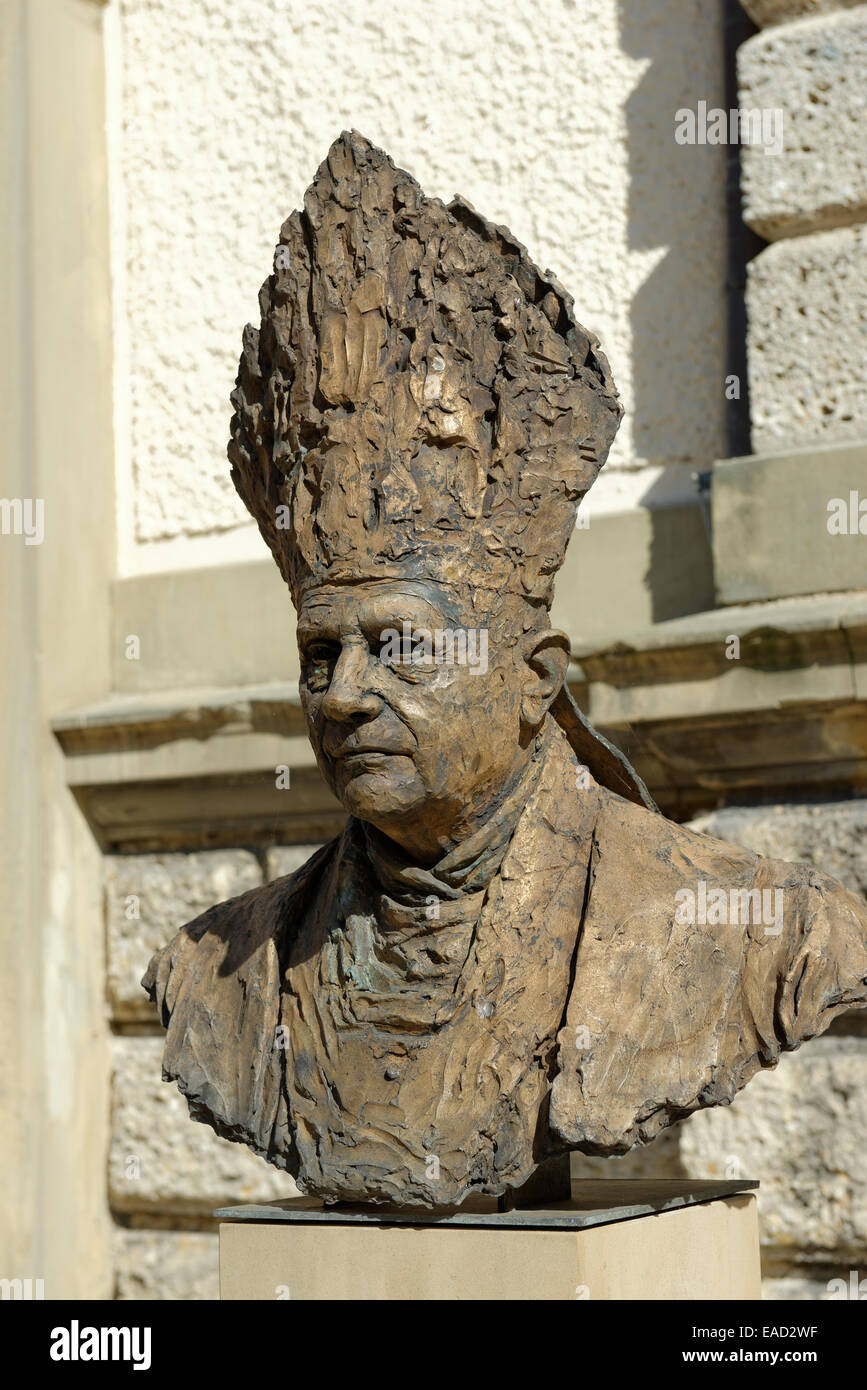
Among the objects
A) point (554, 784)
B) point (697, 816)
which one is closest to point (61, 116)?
point (697, 816)

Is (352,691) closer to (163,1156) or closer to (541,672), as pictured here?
(541,672)

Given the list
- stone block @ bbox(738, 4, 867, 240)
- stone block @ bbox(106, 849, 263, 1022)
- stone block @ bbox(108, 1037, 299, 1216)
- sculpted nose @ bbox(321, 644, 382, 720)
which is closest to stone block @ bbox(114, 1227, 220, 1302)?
stone block @ bbox(108, 1037, 299, 1216)

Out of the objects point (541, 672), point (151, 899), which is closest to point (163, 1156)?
point (151, 899)

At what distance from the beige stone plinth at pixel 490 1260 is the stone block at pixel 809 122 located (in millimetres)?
2446

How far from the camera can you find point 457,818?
3.10 m

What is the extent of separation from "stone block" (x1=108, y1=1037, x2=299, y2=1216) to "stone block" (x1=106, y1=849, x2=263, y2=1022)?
0.52 ft

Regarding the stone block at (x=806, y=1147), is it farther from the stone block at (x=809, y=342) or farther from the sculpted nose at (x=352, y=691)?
the sculpted nose at (x=352, y=691)

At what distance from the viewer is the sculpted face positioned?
2.96m

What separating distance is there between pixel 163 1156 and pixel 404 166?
2803 mm

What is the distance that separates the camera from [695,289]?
16.6 feet

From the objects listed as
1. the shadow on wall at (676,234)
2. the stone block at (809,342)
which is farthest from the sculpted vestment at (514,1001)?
the shadow on wall at (676,234)

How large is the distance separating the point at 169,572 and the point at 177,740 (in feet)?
1.89

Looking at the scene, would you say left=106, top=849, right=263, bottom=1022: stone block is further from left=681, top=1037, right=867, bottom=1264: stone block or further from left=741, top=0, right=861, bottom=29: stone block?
left=741, top=0, right=861, bottom=29: stone block

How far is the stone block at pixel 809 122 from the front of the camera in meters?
4.58
